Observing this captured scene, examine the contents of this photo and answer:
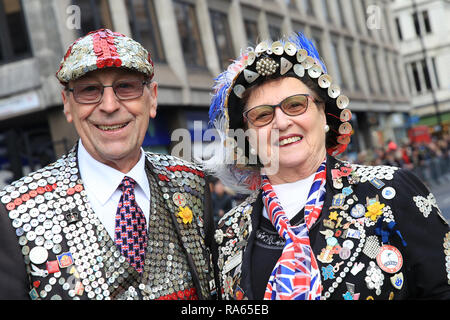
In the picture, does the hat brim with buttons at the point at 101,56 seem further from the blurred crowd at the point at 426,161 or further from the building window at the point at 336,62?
the building window at the point at 336,62

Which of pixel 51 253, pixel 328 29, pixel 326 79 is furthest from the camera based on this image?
pixel 328 29

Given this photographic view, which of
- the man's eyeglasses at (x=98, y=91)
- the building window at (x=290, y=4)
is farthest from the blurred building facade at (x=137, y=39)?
the man's eyeglasses at (x=98, y=91)

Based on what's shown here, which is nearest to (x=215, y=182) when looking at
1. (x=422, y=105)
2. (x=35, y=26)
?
(x=35, y=26)

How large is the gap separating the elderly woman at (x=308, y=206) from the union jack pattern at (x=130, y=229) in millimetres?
435

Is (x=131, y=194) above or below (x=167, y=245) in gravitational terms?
above

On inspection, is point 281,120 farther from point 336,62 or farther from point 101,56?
point 336,62

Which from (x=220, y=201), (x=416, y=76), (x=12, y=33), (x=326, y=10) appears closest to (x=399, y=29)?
(x=416, y=76)

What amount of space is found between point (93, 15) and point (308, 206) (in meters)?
12.1

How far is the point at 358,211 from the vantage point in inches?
110

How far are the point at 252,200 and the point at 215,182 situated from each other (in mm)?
7623

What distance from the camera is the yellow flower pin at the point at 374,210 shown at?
2.74m

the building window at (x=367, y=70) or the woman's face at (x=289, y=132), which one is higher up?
the building window at (x=367, y=70)
